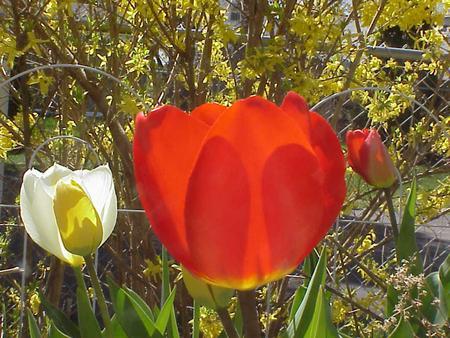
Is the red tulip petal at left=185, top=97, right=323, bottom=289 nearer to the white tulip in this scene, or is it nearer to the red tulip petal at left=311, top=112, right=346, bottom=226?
the red tulip petal at left=311, top=112, right=346, bottom=226

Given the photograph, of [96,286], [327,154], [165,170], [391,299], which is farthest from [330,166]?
[391,299]

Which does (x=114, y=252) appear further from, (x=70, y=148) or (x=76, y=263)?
(x=76, y=263)

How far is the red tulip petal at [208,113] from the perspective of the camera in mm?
602

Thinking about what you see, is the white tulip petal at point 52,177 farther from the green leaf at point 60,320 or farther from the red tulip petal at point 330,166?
the red tulip petal at point 330,166

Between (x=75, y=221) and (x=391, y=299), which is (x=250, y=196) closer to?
(x=75, y=221)

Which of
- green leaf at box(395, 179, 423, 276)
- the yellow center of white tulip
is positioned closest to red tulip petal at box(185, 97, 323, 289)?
the yellow center of white tulip

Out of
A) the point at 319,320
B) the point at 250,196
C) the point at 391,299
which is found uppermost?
the point at 250,196

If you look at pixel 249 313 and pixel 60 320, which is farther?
pixel 60 320

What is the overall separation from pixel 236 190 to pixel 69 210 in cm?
17

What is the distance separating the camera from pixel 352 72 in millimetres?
2246

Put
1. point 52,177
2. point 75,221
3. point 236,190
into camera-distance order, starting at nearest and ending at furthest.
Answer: point 236,190
point 75,221
point 52,177

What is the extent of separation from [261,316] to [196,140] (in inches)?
63.8

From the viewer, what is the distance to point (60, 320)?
2.79 ft

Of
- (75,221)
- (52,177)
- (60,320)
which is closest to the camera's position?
(75,221)
